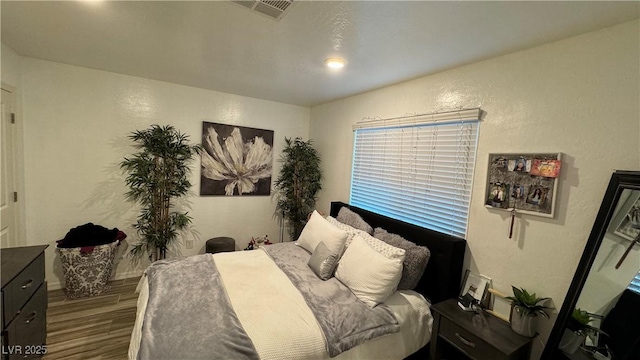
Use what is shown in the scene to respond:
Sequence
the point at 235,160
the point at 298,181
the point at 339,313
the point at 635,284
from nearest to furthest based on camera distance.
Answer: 1. the point at 635,284
2. the point at 339,313
3. the point at 235,160
4. the point at 298,181

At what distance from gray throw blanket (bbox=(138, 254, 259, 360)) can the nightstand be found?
1.30m

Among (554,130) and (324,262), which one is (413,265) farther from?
(554,130)

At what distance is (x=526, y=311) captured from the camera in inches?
61.5

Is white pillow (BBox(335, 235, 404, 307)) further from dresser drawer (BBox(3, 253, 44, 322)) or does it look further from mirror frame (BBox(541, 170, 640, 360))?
dresser drawer (BBox(3, 253, 44, 322))

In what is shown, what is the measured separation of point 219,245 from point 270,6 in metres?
2.77

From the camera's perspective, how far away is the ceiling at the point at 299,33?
4.53 feet

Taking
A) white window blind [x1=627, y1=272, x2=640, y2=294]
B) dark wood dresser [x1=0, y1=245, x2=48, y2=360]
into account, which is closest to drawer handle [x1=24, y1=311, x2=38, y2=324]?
dark wood dresser [x1=0, y1=245, x2=48, y2=360]

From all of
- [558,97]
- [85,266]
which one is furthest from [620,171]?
[85,266]

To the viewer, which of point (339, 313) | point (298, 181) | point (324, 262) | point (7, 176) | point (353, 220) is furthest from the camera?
point (298, 181)

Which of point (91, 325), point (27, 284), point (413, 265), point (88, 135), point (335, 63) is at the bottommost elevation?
point (91, 325)

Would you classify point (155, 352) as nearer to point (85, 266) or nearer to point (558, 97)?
point (85, 266)

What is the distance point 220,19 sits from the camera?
161cm

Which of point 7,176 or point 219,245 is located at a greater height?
point 7,176

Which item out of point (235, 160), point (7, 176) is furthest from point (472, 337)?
point (7, 176)
